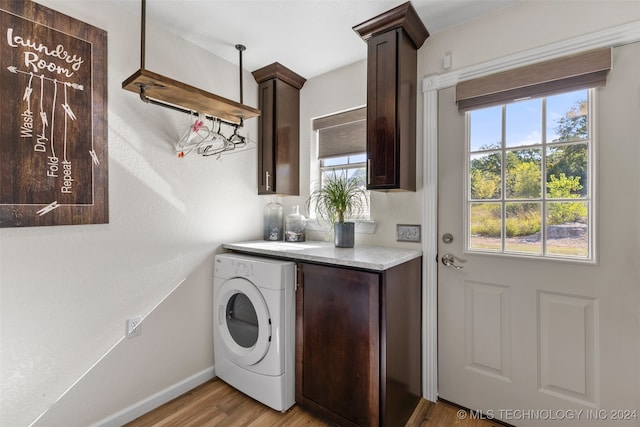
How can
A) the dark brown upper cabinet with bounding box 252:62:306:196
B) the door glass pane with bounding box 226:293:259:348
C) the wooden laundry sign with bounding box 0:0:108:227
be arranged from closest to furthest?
the wooden laundry sign with bounding box 0:0:108:227 → the door glass pane with bounding box 226:293:259:348 → the dark brown upper cabinet with bounding box 252:62:306:196

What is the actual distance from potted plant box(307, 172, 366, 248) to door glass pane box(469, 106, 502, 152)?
80 centimetres

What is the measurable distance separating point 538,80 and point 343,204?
4.12ft

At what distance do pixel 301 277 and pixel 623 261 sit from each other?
1.60 metres

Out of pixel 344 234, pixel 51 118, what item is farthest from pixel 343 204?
pixel 51 118

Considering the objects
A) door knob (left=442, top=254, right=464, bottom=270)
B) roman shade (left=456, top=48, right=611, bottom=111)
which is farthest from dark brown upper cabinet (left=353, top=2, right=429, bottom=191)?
door knob (left=442, top=254, right=464, bottom=270)

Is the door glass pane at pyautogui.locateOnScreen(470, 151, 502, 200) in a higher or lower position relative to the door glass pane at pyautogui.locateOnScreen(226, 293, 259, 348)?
higher

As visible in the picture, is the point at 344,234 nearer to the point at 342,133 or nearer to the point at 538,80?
the point at 342,133

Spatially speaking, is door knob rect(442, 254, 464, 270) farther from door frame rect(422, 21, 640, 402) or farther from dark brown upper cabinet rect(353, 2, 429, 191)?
dark brown upper cabinet rect(353, 2, 429, 191)

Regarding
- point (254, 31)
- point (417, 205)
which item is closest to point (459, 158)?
point (417, 205)

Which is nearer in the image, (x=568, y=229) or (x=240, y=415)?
(x=568, y=229)

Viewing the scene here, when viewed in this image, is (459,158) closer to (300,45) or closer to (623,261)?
(623,261)

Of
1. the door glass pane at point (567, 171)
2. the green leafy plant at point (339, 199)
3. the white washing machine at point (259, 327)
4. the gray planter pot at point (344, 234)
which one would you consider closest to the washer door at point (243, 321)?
the white washing machine at point (259, 327)

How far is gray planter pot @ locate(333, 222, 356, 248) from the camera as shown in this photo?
1966mm

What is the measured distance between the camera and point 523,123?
162 cm
